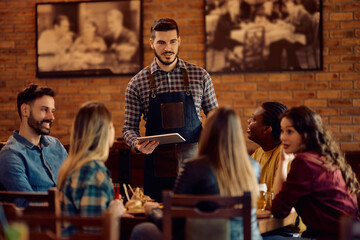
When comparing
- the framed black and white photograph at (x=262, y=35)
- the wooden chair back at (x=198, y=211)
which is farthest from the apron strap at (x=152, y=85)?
the wooden chair back at (x=198, y=211)

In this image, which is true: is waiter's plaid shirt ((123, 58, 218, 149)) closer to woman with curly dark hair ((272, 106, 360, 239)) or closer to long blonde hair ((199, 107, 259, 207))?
woman with curly dark hair ((272, 106, 360, 239))

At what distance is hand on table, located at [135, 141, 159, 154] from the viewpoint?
3.14 metres

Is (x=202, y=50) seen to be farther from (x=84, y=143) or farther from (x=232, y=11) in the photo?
(x=84, y=143)

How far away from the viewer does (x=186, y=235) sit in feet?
6.63

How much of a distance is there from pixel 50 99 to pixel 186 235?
4.74ft

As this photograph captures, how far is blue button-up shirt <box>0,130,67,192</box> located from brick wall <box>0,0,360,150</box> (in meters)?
1.90

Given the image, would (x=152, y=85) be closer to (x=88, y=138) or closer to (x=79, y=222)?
(x=88, y=138)

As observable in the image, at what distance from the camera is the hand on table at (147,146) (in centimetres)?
314

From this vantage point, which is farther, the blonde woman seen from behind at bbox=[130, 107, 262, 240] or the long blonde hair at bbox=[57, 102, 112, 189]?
the long blonde hair at bbox=[57, 102, 112, 189]

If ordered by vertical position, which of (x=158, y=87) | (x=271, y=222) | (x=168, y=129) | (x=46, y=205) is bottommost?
(x=271, y=222)

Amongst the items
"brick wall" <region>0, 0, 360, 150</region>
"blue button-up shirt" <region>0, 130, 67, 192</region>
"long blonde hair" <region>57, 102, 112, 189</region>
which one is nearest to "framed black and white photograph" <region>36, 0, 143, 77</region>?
"brick wall" <region>0, 0, 360, 150</region>

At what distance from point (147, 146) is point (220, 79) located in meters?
1.77

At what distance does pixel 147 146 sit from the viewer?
314cm

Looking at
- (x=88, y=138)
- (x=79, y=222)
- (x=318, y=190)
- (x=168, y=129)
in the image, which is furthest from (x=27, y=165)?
(x=318, y=190)
